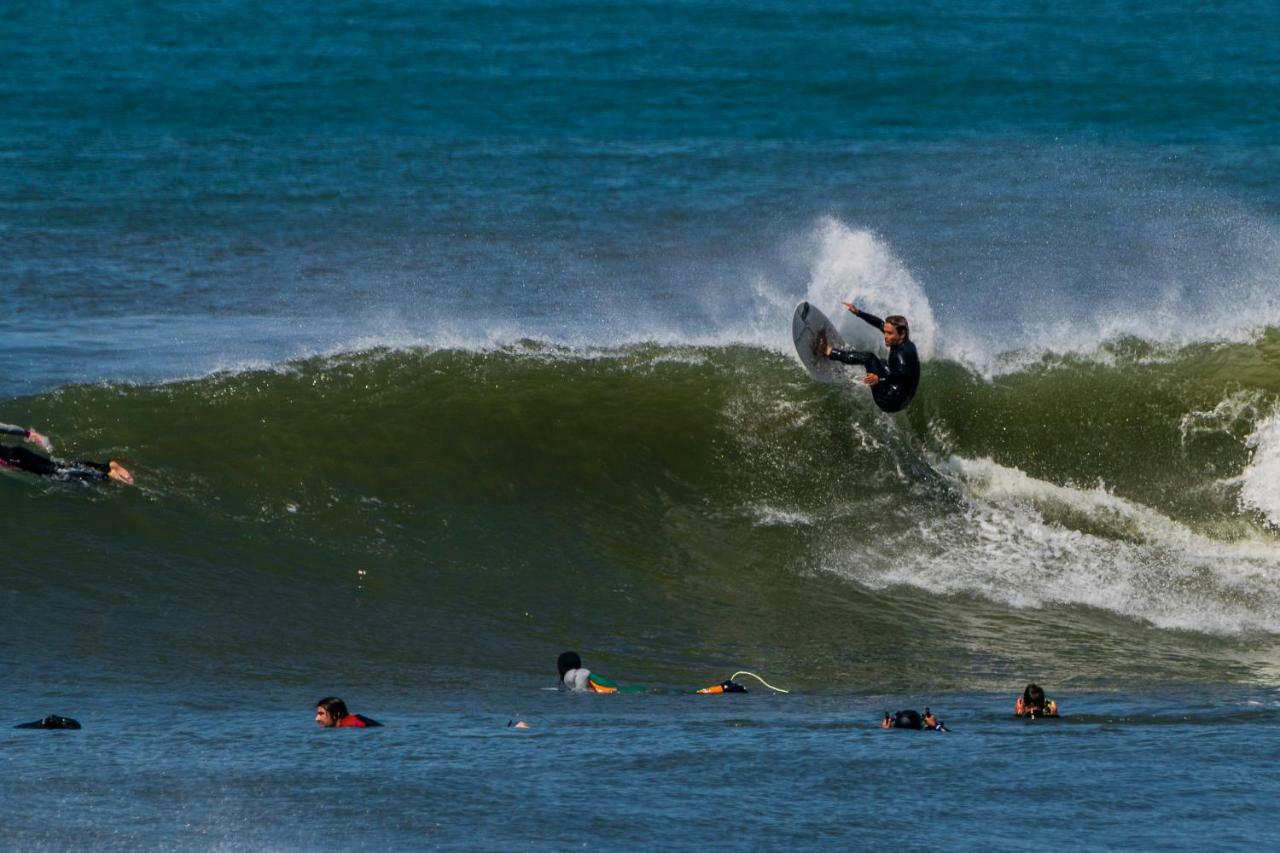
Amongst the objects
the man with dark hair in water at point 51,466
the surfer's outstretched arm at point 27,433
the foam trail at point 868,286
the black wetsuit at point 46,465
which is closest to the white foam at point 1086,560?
the foam trail at point 868,286

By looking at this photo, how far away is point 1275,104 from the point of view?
127 ft

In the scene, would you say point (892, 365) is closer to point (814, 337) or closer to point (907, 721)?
point (814, 337)

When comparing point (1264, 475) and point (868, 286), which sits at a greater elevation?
point (868, 286)

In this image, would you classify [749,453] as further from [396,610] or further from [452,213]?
[452,213]

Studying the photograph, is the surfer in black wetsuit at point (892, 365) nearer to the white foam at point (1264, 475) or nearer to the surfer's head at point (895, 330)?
the surfer's head at point (895, 330)

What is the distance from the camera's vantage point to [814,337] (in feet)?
46.0

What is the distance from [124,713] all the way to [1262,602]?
7.83m

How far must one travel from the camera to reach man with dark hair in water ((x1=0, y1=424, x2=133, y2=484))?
1251 cm

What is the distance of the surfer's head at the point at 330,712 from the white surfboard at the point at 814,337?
21.1ft

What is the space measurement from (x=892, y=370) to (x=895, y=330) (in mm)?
327

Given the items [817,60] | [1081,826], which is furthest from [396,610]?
[817,60]

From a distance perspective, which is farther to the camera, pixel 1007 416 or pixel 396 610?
pixel 1007 416

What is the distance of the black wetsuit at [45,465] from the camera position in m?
12.5

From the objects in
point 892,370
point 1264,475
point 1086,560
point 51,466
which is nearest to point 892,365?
point 892,370
